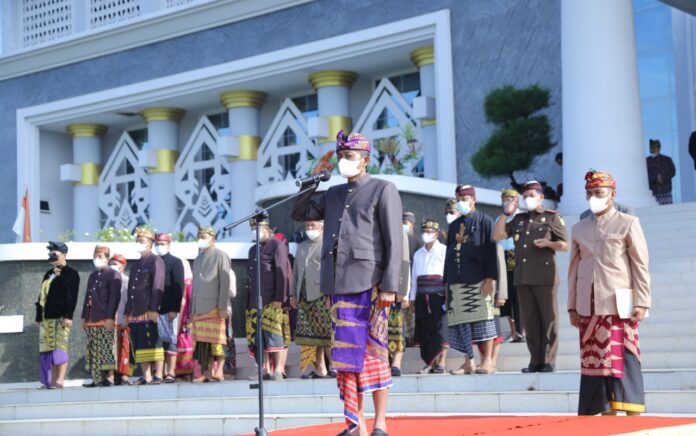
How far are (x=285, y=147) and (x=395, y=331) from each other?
13.9 meters

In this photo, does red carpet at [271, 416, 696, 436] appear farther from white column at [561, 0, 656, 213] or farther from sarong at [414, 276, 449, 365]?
white column at [561, 0, 656, 213]

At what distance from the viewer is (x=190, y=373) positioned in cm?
1269

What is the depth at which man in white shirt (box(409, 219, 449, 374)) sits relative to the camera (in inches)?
432

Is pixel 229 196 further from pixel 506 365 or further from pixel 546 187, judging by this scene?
pixel 506 365

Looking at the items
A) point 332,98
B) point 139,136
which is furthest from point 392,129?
point 139,136

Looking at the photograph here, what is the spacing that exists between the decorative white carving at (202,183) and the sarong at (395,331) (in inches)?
565

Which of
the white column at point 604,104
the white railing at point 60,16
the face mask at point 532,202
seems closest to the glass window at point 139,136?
the white railing at point 60,16

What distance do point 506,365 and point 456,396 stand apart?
197cm

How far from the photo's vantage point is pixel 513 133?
1786 centimetres

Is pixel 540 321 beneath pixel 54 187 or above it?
beneath

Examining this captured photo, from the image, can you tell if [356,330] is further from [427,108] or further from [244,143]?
[244,143]

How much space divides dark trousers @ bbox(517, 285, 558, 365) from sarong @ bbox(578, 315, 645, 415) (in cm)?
221

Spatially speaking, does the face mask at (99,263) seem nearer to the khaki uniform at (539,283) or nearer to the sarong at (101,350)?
the sarong at (101,350)

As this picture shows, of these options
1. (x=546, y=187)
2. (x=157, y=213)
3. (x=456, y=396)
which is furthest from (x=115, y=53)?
(x=456, y=396)
